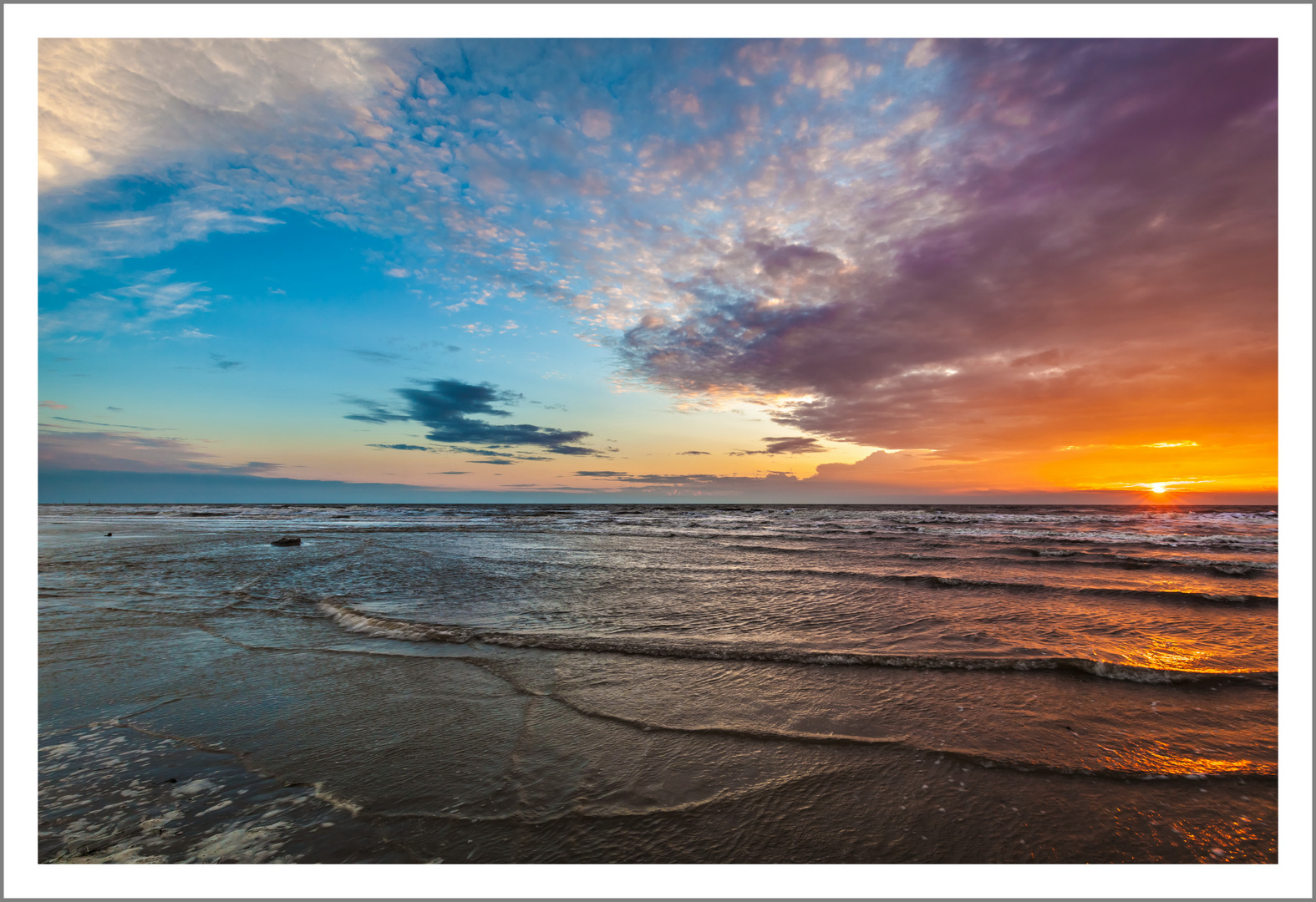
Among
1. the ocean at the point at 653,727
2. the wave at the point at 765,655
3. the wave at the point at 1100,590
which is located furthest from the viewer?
the wave at the point at 1100,590

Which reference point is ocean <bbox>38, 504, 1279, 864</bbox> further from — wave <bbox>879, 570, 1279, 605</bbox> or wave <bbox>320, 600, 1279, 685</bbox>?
wave <bbox>879, 570, 1279, 605</bbox>

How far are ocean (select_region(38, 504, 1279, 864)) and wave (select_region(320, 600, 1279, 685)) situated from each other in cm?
5

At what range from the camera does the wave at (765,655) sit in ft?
22.3

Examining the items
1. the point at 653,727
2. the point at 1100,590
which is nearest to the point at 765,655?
the point at 653,727

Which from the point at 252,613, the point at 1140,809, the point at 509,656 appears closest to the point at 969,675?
the point at 1140,809

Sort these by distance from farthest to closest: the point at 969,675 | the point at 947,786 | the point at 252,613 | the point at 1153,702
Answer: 1. the point at 252,613
2. the point at 969,675
3. the point at 1153,702
4. the point at 947,786

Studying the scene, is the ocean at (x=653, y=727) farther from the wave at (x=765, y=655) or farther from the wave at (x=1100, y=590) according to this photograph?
the wave at (x=1100, y=590)

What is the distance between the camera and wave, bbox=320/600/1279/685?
22.3 ft

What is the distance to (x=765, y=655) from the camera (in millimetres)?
7555

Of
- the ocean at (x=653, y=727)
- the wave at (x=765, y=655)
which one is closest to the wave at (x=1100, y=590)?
the ocean at (x=653, y=727)

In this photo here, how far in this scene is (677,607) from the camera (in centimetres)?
1081

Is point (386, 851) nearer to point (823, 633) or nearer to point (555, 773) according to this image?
point (555, 773)

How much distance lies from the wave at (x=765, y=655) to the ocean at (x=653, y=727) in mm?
54

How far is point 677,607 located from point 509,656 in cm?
433
